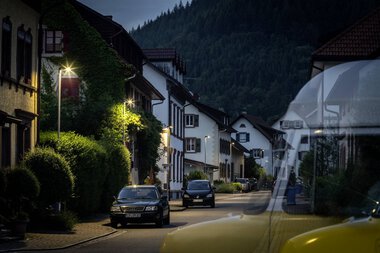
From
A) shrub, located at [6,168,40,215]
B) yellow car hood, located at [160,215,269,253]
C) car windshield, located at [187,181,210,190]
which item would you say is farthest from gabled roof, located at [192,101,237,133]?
shrub, located at [6,168,40,215]

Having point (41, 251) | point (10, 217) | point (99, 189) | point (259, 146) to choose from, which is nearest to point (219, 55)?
point (259, 146)

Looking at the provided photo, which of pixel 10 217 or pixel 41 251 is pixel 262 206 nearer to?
pixel 41 251

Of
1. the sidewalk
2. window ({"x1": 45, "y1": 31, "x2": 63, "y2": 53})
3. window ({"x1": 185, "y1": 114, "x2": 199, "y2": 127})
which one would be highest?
window ({"x1": 185, "y1": 114, "x2": 199, "y2": 127})

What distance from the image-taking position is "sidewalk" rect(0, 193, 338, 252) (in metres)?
4.61

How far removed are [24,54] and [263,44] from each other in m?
25.7

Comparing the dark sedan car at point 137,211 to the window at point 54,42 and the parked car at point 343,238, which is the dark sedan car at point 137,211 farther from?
the parked car at point 343,238

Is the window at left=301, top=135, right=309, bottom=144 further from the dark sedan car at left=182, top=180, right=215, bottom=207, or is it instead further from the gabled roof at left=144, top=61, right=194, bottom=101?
the gabled roof at left=144, top=61, right=194, bottom=101

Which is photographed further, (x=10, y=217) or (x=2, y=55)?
(x=2, y=55)

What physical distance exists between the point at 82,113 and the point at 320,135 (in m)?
34.8

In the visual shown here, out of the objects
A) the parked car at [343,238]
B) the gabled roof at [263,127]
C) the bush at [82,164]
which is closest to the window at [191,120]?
the bush at [82,164]

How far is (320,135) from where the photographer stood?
4.84m

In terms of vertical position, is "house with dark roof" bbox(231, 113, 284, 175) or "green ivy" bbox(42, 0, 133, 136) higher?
"green ivy" bbox(42, 0, 133, 136)

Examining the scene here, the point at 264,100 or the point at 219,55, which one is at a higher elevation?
the point at 219,55

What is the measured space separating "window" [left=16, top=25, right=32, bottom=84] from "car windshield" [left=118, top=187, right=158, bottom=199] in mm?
5188
